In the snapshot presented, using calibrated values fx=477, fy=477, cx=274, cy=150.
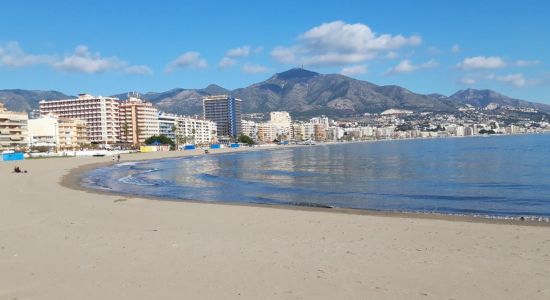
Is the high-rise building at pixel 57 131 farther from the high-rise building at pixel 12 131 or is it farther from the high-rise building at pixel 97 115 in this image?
the high-rise building at pixel 12 131

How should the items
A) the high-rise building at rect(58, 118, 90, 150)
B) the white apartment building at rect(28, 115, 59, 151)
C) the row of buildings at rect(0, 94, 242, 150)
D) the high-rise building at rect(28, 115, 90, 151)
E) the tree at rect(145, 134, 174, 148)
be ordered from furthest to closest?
the tree at rect(145, 134, 174, 148)
the high-rise building at rect(58, 118, 90, 150)
the row of buildings at rect(0, 94, 242, 150)
the white apartment building at rect(28, 115, 59, 151)
the high-rise building at rect(28, 115, 90, 151)

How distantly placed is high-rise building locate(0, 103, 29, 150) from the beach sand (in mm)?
100584

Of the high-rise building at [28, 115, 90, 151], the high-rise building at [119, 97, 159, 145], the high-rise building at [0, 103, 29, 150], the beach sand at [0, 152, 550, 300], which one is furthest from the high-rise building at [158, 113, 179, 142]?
the beach sand at [0, 152, 550, 300]

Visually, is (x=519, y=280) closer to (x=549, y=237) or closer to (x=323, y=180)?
(x=549, y=237)

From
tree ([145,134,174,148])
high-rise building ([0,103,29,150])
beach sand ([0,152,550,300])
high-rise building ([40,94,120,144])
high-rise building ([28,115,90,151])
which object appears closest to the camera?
beach sand ([0,152,550,300])

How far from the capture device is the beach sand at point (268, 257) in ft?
23.8

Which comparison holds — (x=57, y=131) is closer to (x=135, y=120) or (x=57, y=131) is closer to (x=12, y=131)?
(x=12, y=131)

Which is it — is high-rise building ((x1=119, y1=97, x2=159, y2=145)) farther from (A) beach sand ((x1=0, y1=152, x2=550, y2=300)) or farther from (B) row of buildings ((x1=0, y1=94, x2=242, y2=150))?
(A) beach sand ((x1=0, y1=152, x2=550, y2=300))

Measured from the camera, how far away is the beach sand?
7258mm

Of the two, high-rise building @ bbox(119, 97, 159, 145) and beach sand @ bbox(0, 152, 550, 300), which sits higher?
high-rise building @ bbox(119, 97, 159, 145)

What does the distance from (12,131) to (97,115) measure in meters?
39.5

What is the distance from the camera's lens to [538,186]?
2644 cm

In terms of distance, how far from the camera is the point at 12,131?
106688mm

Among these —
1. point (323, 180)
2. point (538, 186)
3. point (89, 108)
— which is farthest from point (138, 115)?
point (538, 186)
